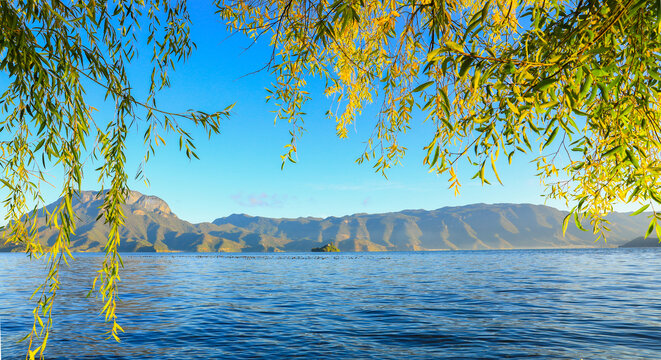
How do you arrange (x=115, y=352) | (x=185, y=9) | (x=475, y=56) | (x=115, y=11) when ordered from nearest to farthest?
1. (x=475, y=56)
2. (x=115, y=11)
3. (x=185, y=9)
4. (x=115, y=352)

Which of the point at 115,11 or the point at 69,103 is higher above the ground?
the point at 115,11

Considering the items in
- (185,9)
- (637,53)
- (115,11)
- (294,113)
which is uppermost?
(185,9)

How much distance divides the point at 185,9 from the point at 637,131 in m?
6.76

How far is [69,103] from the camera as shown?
4281 mm

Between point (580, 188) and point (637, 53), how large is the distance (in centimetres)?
351

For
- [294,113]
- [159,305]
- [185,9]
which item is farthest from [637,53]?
[159,305]

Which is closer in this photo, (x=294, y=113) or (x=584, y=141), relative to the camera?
(x=584, y=141)

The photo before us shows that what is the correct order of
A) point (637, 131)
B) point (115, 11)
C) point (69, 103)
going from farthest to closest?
point (115, 11) < point (69, 103) < point (637, 131)

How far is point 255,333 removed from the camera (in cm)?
1449

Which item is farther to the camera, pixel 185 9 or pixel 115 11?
pixel 185 9

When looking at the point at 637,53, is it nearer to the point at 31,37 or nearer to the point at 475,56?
the point at 475,56

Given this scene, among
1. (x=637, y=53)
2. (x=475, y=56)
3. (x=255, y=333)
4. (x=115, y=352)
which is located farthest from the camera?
(x=255, y=333)

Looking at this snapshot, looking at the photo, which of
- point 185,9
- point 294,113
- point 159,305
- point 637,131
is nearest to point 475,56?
point 637,131

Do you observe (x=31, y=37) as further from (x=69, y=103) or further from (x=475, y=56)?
(x=475, y=56)
